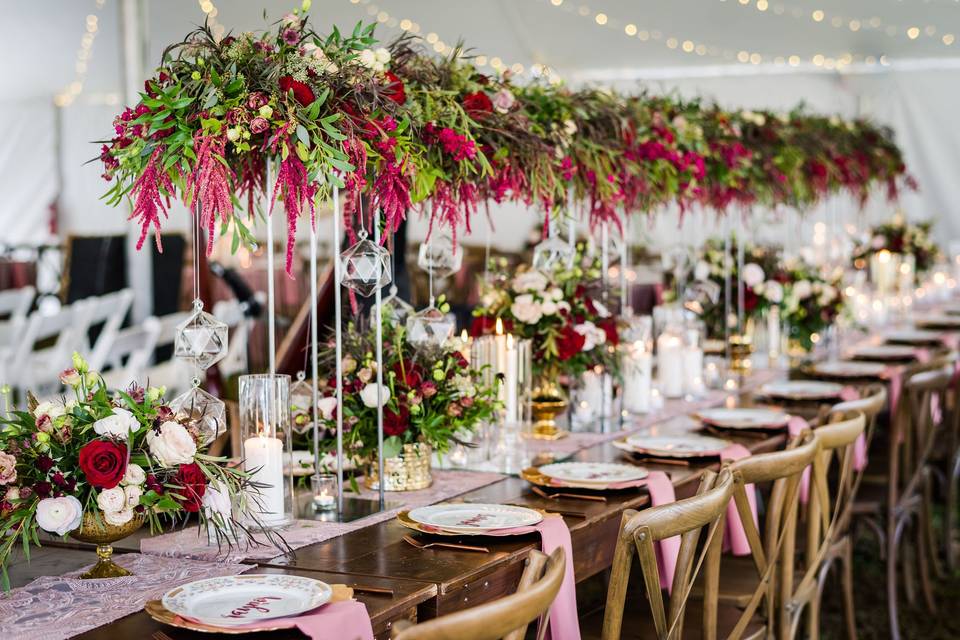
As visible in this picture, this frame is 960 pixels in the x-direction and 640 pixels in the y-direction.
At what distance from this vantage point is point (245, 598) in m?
1.77

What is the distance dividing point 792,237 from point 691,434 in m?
8.75

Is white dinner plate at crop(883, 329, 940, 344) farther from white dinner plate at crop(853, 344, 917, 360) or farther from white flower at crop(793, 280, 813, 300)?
Answer: white flower at crop(793, 280, 813, 300)

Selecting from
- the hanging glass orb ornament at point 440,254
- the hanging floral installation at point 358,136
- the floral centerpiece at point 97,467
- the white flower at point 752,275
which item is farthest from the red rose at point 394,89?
the white flower at point 752,275

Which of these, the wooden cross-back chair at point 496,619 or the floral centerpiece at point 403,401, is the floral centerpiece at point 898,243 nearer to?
the floral centerpiece at point 403,401

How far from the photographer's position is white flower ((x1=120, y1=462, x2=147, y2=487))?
6.15 feet

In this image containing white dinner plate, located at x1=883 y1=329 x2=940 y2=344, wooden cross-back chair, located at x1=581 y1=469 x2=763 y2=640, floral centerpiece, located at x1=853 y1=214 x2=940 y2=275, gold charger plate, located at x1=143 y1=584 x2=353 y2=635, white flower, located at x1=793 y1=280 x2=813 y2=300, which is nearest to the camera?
gold charger plate, located at x1=143 y1=584 x2=353 y2=635

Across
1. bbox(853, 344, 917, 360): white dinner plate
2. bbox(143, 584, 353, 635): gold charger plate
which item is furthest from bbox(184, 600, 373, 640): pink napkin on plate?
bbox(853, 344, 917, 360): white dinner plate

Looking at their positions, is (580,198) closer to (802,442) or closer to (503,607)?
(802,442)

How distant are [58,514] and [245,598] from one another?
33 cm

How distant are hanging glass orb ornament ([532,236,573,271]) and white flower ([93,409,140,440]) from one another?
1576 mm

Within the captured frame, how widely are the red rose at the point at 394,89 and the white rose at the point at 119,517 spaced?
0.93 metres

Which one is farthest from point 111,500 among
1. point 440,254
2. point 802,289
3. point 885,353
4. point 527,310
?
point 885,353

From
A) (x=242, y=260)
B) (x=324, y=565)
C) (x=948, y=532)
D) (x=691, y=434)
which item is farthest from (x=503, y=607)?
(x=242, y=260)

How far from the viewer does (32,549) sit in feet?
7.30
